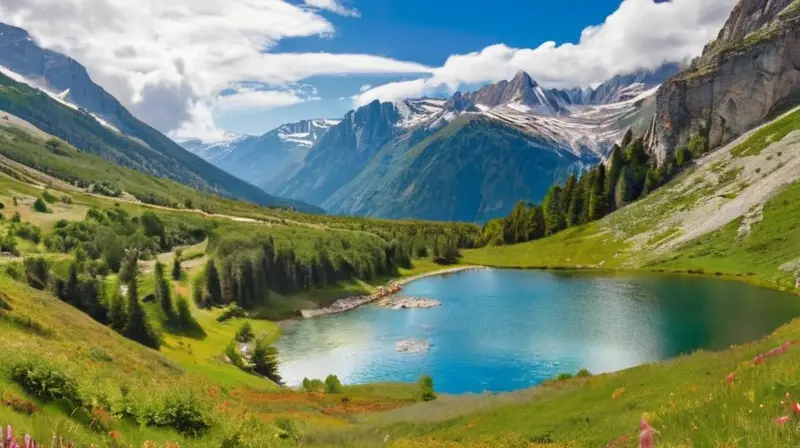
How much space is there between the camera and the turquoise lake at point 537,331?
76.8 metres

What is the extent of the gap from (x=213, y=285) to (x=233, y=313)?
9.82m

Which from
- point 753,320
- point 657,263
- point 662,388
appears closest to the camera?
point 662,388

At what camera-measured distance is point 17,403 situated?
10.6m

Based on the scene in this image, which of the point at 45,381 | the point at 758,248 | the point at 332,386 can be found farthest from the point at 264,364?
the point at 758,248

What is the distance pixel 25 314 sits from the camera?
104ft

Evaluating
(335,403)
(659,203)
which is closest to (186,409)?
(335,403)

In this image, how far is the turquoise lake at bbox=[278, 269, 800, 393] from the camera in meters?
76.8

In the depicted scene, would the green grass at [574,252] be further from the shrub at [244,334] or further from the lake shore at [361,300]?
the shrub at [244,334]

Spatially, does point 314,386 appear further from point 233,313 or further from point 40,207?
point 40,207

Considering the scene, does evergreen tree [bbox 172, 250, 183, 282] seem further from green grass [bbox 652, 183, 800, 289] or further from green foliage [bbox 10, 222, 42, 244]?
green grass [bbox 652, 183, 800, 289]

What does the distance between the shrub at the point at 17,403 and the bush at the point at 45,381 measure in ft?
3.52

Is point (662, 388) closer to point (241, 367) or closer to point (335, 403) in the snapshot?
point (335, 403)

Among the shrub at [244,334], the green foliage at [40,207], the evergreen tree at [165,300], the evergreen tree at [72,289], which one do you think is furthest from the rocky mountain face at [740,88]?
the green foliage at [40,207]

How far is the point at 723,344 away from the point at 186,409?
78591mm
